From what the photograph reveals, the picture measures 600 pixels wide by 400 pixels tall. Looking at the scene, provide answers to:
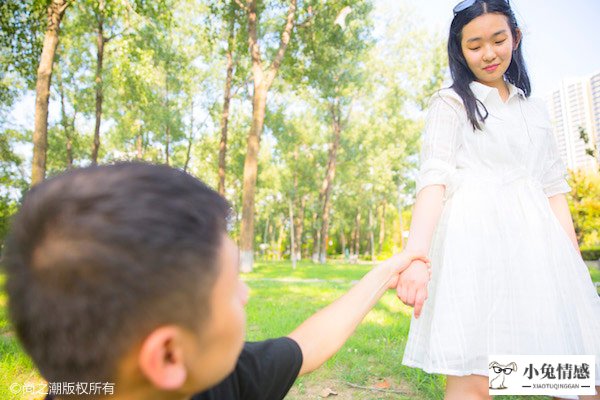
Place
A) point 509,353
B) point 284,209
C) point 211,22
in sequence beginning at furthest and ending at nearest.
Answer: point 284,209, point 211,22, point 509,353

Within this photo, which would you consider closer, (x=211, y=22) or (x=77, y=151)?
(x=211, y=22)

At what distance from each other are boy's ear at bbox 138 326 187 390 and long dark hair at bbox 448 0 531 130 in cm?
169

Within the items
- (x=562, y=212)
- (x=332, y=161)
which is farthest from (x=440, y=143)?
(x=332, y=161)

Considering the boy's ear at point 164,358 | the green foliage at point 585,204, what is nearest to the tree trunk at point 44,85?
the boy's ear at point 164,358

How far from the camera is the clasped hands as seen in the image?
5.21ft

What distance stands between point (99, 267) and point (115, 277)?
31mm

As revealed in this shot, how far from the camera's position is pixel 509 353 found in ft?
5.30

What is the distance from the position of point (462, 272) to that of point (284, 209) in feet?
144

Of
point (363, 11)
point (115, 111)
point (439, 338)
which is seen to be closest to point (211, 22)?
point (363, 11)

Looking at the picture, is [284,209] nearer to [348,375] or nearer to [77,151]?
[77,151]

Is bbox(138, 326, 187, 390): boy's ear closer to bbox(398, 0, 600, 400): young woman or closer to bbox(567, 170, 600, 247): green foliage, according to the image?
bbox(398, 0, 600, 400): young woman

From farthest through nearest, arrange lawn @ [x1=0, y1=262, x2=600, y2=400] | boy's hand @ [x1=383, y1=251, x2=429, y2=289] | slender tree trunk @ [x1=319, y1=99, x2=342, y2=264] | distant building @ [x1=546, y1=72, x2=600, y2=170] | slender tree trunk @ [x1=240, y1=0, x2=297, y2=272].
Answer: slender tree trunk @ [x1=319, y1=99, x2=342, y2=264], distant building @ [x1=546, y1=72, x2=600, y2=170], slender tree trunk @ [x1=240, y1=0, x2=297, y2=272], lawn @ [x1=0, y1=262, x2=600, y2=400], boy's hand @ [x1=383, y1=251, x2=429, y2=289]

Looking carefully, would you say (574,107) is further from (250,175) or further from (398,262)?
(398,262)

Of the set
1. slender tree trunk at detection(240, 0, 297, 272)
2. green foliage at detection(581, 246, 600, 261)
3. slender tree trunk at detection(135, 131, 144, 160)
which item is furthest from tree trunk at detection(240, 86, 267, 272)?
green foliage at detection(581, 246, 600, 261)
